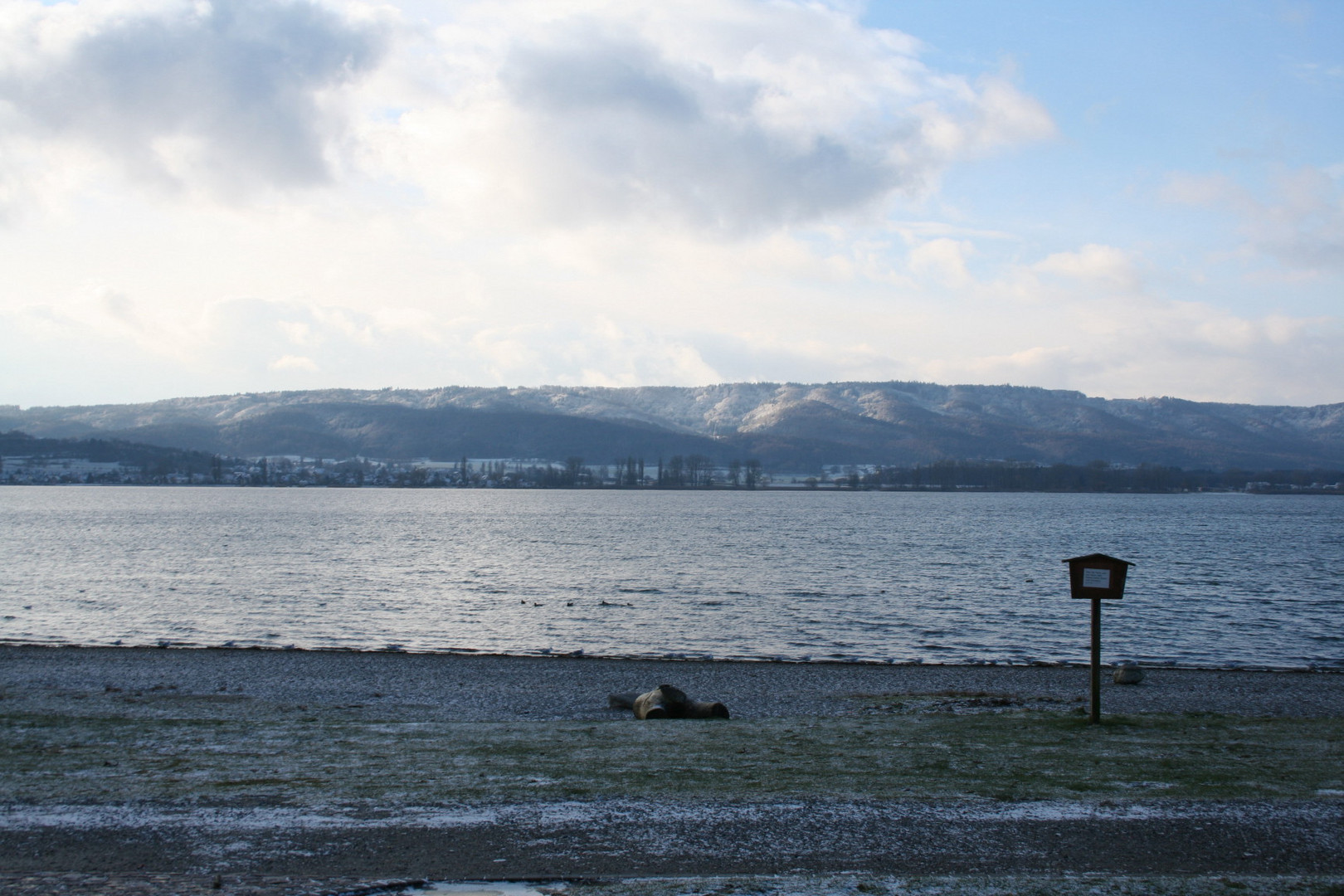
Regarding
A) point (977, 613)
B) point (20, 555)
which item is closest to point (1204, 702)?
point (977, 613)

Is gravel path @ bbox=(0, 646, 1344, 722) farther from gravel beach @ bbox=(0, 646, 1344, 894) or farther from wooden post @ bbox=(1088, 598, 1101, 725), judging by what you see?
gravel beach @ bbox=(0, 646, 1344, 894)

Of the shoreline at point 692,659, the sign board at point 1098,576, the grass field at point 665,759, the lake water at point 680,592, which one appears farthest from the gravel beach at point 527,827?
the lake water at point 680,592

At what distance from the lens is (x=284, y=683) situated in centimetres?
2423

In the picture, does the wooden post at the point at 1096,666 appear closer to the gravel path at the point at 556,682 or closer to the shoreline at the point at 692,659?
the gravel path at the point at 556,682

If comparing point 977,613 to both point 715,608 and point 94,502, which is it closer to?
point 715,608

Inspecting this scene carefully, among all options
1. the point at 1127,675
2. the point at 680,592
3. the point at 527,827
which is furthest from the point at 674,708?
the point at 680,592

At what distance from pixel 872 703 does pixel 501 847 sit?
1470cm

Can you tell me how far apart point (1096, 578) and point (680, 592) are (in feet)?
118

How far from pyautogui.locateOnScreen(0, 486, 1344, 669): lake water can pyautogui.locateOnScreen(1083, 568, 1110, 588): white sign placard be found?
1584 cm

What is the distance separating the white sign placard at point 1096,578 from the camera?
14.7m

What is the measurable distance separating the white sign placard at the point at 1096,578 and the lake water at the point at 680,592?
52.0 ft

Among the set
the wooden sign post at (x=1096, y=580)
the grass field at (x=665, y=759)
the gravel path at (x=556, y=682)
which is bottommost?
the gravel path at (x=556, y=682)

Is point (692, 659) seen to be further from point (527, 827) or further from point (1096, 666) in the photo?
point (527, 827)

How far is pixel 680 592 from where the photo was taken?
49781 mm
